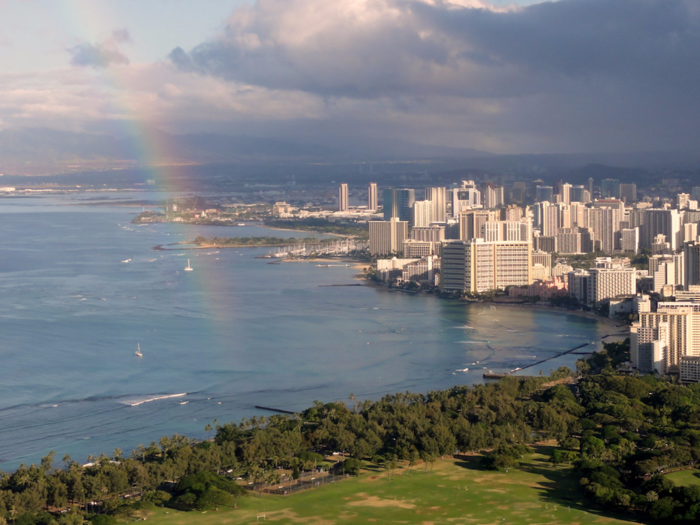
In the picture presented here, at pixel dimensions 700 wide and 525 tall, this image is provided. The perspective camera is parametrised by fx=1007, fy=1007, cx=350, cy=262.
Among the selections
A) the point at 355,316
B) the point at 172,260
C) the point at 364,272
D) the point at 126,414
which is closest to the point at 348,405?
the point at 126,414

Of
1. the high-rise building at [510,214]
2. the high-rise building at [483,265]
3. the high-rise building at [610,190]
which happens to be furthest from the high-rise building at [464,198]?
the high-rise building at [483,265]

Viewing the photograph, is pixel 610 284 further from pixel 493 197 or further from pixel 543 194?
pixel 493 197

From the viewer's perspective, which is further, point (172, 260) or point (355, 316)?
point (172, 260)

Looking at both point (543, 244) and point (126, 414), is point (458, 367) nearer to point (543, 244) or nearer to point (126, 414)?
point (126, 414)

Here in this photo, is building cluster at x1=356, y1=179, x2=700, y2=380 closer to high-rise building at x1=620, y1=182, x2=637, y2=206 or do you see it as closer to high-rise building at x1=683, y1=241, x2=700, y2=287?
high-rise building at x1=683, y1=241, x2=700, y2=287

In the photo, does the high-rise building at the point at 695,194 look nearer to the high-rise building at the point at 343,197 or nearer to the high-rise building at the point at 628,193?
the high-rise building at the point at 628,193

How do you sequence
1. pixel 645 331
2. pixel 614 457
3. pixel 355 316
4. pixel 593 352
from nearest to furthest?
pixel 614 457
pixel 645 331
pixel 593 352
pixel 355 316

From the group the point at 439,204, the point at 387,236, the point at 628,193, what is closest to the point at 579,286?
the point at 387,236

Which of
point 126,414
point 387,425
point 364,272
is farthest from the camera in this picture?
point 364,272
